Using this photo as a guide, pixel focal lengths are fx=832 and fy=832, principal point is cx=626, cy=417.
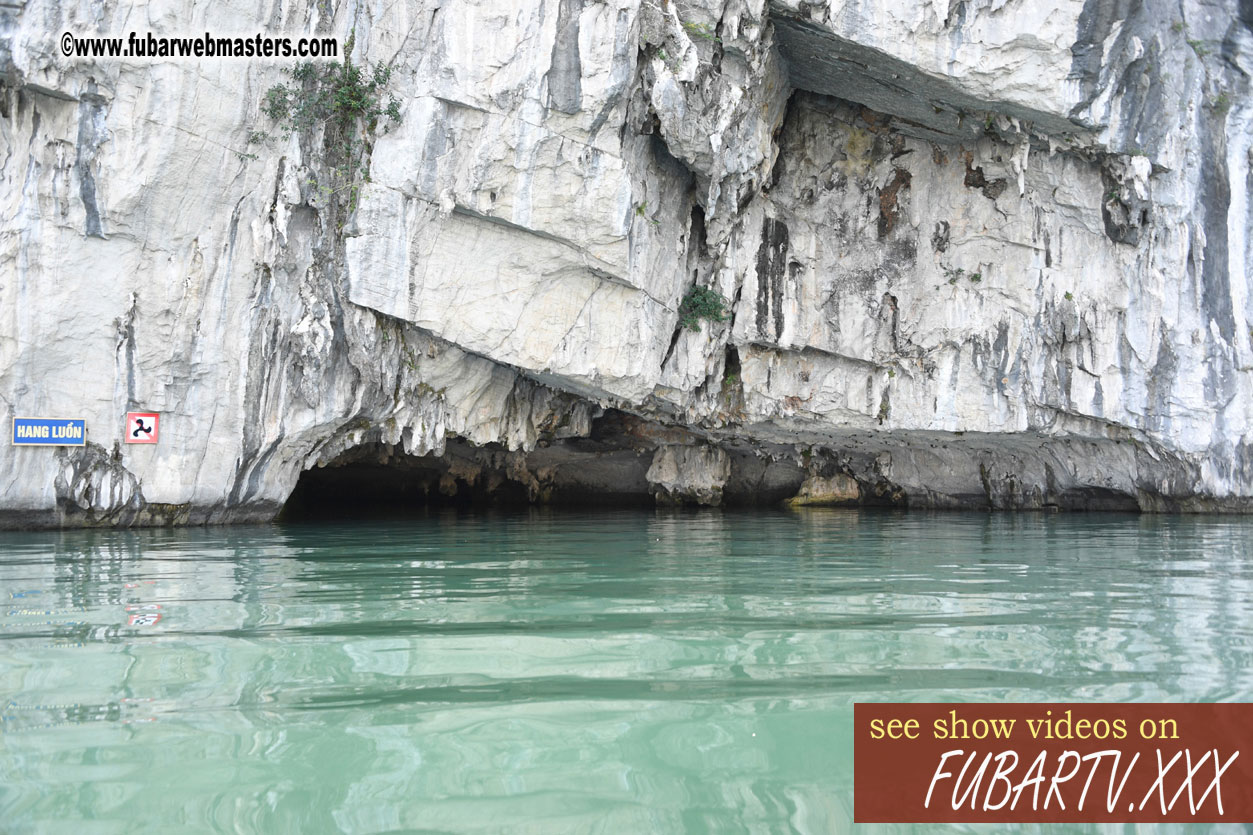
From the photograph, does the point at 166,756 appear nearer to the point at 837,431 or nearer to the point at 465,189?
the point at 465,189

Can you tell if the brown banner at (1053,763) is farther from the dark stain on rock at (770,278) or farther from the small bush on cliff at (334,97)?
the dark stain on rock at (770,278)

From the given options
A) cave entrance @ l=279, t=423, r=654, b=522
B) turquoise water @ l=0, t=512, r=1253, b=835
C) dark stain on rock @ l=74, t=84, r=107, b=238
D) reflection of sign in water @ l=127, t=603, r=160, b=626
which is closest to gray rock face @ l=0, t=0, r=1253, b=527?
dark stain on rock @ l=74, t=84, r=107, b=238

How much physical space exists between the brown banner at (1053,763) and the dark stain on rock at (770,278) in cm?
1280

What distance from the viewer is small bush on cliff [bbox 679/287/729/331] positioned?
589 inches

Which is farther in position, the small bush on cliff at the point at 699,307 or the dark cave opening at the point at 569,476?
the dark cave opening at the point at 569,476

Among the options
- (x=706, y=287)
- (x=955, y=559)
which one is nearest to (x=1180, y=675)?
(x=955, y=559)

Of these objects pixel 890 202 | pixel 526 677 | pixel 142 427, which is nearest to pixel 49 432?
pixel 142 427

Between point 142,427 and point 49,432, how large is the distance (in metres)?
1.08

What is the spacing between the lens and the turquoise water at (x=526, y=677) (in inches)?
96.6

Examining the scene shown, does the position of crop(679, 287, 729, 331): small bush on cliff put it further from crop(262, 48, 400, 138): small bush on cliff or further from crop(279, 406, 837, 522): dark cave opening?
crop(262, 48, 400, 138): small bush on cliff

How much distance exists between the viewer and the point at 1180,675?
352 centimetres

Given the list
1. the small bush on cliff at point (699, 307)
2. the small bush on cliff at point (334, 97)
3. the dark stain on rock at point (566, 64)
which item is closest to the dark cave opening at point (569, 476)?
the small bush on cliff at point (699, 307)

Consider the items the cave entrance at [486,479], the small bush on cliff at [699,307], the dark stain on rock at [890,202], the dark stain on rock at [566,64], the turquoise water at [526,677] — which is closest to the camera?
the turquoise water at [526,677]

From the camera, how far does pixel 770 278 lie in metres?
15.6
